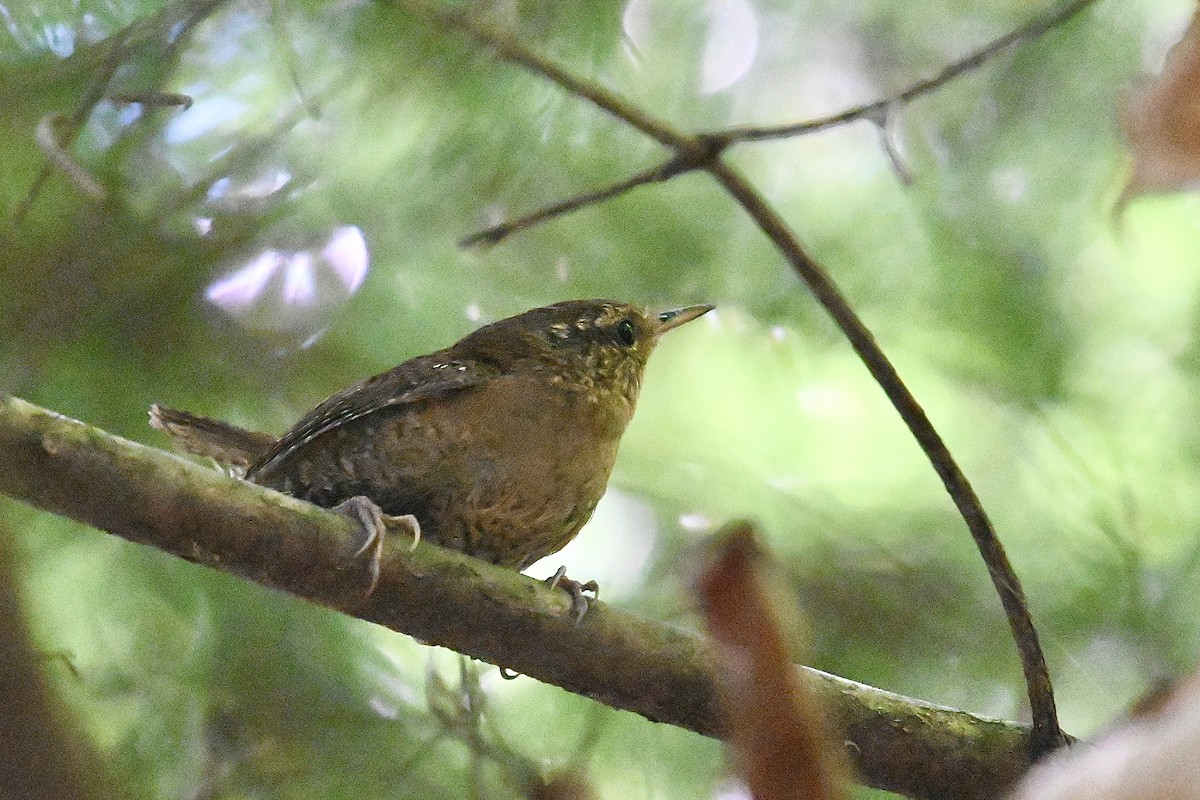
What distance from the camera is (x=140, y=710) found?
2.11m

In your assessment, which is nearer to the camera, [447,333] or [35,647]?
[35,647]

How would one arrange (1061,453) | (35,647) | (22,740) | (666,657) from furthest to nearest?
(1061,453) → (666,657) → (35,647) → (22,740)

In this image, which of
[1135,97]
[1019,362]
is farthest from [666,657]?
[1019,362]

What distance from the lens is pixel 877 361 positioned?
148cm

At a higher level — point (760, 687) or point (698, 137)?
point (698, 137)

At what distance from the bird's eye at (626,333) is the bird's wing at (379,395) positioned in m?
0.35

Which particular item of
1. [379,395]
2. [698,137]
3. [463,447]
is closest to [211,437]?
[379,395]

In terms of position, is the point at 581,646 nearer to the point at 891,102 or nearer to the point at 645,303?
the point at 891,102

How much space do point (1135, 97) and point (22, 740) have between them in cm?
115

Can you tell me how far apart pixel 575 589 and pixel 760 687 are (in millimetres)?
1421

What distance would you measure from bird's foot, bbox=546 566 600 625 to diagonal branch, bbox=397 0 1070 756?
543 millimetres

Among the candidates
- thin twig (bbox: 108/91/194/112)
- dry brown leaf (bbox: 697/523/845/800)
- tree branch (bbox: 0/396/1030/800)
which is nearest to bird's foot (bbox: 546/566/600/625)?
tree branch (bbox: 0/396/1030/800)

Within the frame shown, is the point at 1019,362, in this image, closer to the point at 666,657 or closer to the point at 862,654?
the point at 862,654

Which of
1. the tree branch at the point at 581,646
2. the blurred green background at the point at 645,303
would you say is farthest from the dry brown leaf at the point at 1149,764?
the blurred green background at the point at 645,303
